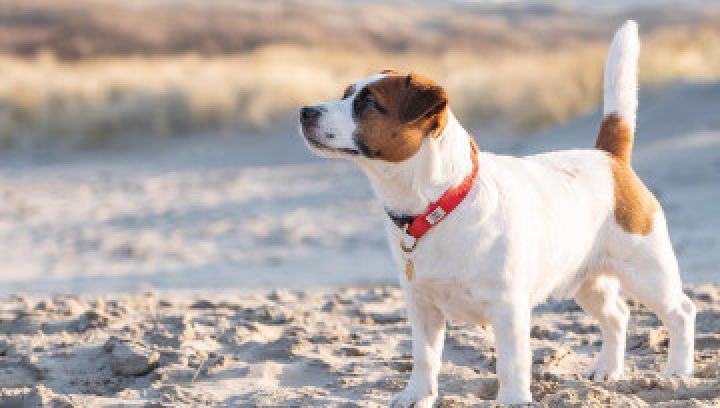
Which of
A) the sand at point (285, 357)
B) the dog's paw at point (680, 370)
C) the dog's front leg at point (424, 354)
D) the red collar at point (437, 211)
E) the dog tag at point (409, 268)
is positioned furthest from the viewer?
the dog's paw at point (680, 370)

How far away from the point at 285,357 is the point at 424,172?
1.59m

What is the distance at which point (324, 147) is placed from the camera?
3.99 meters

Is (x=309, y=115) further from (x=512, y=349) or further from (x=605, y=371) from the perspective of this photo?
(x=605, y=371)

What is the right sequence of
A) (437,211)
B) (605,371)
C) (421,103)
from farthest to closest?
(605,371), (437,211), (421,103)

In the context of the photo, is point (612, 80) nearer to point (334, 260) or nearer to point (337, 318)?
point (337, 318)

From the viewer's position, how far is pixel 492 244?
159 inches

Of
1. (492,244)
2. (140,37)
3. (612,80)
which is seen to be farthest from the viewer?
(140,37)

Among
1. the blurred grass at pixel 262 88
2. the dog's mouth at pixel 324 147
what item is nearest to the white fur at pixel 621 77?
the dog's mouth at pixel 324 147

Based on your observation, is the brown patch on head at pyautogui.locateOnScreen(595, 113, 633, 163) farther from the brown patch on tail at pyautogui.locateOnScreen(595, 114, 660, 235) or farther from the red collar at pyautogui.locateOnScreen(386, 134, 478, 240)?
the red collar at pyautogui.locateOnScreen(386, 134, 478, 240)

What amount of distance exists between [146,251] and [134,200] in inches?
127

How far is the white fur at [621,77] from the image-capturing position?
5.01 metres

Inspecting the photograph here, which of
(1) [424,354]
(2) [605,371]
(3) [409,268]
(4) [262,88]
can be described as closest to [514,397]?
(1) [424,354]

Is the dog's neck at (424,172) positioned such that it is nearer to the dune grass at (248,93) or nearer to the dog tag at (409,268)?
the dog tag at (409,268)

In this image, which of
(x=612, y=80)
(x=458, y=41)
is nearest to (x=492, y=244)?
(x=612, y=80)
